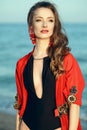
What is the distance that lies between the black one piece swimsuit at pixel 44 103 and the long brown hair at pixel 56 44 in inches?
2.0

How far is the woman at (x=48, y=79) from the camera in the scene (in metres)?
2.86

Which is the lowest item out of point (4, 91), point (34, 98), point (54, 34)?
point (4, 91)

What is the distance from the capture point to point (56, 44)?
2971 mm

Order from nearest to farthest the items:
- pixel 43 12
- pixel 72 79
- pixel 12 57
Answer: pixel 72 79 < pixel 43 12 < pixel 12 57

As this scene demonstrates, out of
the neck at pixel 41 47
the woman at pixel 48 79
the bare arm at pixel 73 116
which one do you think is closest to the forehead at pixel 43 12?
the woman at pixel 48 79

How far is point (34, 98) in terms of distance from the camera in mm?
2951

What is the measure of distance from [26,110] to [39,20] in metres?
0.60

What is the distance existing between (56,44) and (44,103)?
1.26 ft

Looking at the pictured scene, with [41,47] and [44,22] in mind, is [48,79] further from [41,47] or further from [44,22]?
[44,22]

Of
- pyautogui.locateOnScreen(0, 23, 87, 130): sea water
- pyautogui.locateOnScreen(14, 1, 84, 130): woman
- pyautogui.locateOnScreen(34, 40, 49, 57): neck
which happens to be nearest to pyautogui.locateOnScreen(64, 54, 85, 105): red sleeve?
pyautogui.locateOnScreen(14, 1, 84, 130): woman

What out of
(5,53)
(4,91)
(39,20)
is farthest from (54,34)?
(5,53)

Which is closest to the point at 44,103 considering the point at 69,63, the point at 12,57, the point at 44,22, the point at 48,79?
the point at 48,79

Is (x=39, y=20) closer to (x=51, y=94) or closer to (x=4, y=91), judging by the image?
(x=51, y=94)

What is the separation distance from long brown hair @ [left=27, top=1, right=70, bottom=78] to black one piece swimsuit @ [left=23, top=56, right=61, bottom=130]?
0.05 meters
